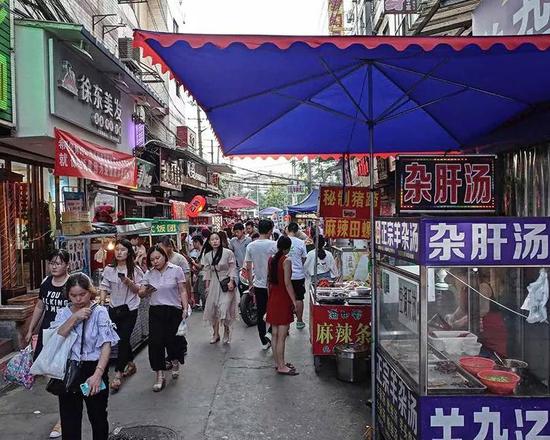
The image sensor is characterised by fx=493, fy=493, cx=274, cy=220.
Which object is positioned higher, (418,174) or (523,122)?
(523,122)

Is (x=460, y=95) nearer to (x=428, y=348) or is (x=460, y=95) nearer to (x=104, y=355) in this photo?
(x=428, y=348)

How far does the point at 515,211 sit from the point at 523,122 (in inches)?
42.6

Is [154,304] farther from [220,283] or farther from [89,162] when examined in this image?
[89,162]

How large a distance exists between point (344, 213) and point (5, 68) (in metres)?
4.86

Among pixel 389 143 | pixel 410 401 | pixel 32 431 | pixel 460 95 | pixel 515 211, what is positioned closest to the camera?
pixel 410 401

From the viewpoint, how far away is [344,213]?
20.1 ft

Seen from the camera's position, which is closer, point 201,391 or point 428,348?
point 428,348

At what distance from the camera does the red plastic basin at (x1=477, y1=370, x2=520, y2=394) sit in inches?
130

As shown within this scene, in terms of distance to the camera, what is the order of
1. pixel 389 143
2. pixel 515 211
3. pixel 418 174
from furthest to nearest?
pixel 389 143 → pixel 515 211 → pixel 418 174

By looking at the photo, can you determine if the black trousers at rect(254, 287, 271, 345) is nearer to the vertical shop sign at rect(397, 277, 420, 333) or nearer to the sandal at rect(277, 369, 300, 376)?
the sandal at rect(277, 369, 300, 376)

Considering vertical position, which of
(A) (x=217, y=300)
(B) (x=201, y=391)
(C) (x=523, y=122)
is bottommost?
(B) (x=201, y=391)

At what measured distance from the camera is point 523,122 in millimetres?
5387

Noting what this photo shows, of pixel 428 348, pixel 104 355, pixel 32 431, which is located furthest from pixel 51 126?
pixel 428 348

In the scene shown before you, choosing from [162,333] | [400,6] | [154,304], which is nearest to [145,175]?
[400,6]
